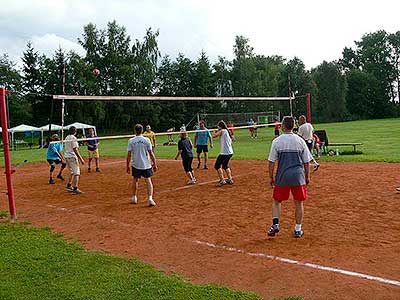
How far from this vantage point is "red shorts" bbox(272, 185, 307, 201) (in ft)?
22.1

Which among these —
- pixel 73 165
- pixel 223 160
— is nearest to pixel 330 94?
pixel 223 160

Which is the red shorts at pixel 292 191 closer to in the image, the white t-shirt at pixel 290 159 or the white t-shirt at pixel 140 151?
the white t-shirt at pixel 290 159

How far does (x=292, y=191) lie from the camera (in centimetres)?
679

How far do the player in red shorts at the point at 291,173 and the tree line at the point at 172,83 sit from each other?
30614 mm

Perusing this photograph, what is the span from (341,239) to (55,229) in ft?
16.4

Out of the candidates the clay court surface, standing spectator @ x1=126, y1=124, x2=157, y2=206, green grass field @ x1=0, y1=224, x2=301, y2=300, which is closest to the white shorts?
the clay court surface

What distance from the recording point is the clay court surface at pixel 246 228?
502cm

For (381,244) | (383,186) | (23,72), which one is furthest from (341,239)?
(23,72)

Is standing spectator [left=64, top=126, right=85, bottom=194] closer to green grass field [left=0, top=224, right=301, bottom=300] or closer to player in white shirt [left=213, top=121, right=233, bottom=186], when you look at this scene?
player in white shirt [left=213, top=121, right=233, bottom=186]

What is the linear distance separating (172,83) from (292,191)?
190 ft

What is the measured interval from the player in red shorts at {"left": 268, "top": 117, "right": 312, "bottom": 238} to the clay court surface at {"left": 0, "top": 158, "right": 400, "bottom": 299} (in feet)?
1.17

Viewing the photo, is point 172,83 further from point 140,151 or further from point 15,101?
point 140,151

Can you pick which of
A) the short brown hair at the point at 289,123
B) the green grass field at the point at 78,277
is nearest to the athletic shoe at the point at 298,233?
the short brown hair at the point at 289,123

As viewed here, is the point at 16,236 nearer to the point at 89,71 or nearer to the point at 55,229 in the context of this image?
the point at 55,229
